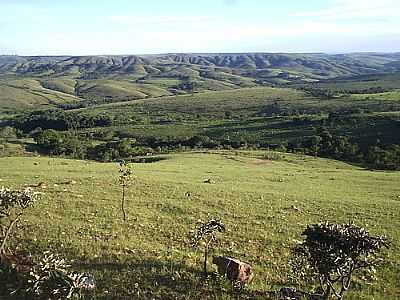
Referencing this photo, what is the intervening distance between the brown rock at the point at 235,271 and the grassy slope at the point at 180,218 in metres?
0.40

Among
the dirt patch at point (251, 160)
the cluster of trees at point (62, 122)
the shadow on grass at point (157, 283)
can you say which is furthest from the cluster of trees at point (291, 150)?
the shadow on grass at point (157, 283)

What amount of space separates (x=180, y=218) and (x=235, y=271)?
9209 millimetres

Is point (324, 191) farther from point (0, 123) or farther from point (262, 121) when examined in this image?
point (0, 123)

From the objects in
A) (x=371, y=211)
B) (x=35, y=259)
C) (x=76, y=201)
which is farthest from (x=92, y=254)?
(x=371, y=211)

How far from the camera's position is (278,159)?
68.4m

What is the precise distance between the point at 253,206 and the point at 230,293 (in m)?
13.8

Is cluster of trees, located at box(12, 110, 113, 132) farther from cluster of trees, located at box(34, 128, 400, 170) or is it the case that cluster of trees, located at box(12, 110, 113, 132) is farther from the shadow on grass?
the shadow on grass

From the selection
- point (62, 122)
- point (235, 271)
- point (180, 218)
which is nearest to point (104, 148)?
point (62, 122)

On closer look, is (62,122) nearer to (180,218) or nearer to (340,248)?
(180,218)

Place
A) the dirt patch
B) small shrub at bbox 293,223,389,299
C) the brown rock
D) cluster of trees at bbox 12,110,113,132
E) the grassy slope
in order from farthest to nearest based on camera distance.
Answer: cluster of trees at bbox 12,110,113,132 < the dirt patch < the grassy slope < the brown rock < small shrub at bbox 293,223,389,299

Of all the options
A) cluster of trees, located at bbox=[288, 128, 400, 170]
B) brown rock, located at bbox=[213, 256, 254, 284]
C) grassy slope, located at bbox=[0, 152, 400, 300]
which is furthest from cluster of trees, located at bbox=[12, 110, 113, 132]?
brown rock, located at bbox=[213, 256, 254, 284]

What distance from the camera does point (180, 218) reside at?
2591cm

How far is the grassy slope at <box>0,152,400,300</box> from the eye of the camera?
17672mm

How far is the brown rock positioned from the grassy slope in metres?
0.40
